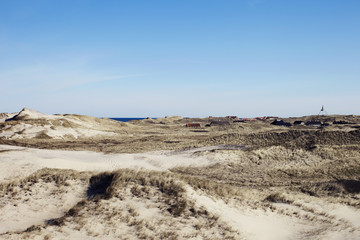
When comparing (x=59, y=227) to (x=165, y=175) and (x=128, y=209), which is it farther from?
(x=165, y=175)

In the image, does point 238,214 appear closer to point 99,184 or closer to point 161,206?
point 161,206

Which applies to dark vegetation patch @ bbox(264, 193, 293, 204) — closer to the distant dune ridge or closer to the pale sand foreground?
the distant dune ridge

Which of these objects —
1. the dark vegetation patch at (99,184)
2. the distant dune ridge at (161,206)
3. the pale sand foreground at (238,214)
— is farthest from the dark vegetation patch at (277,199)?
the dark vegetation patch at (99,184)

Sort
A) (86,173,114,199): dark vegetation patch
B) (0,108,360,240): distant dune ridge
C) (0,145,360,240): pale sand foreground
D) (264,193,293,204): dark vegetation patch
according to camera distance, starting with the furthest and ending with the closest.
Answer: (264,193,293,204): dark vegetation patch, (86,173,114,199): dark vegetation patch, (0,145,360,240): pale sand foreground, (0,108,360,240): distant dune ridge

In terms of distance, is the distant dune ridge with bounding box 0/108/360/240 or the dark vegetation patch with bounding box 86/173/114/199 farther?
the dark vegetation patch with bounding box 86/173/114/199

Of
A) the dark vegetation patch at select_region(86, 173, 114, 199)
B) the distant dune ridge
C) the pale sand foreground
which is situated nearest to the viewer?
the distant dune ridge

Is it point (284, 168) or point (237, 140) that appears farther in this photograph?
point (237, 140)

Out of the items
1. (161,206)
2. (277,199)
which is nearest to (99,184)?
(161,206)

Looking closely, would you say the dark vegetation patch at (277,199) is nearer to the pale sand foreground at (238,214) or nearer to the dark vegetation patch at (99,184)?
the pale sand foreground at (238,214)

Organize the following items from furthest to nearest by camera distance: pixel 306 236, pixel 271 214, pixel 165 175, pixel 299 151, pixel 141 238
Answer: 1. pixel 299 151
2. pixel 165 175
3. pixel 271 214
4. pixel 306 236
5. pixel 141 238

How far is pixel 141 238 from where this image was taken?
945cm

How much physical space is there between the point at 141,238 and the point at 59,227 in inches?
124

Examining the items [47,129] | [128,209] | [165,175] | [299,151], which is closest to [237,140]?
[299,151]

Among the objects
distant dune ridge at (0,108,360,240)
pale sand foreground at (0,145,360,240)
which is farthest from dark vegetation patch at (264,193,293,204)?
pale sand foreground at (0,145,360,240)
